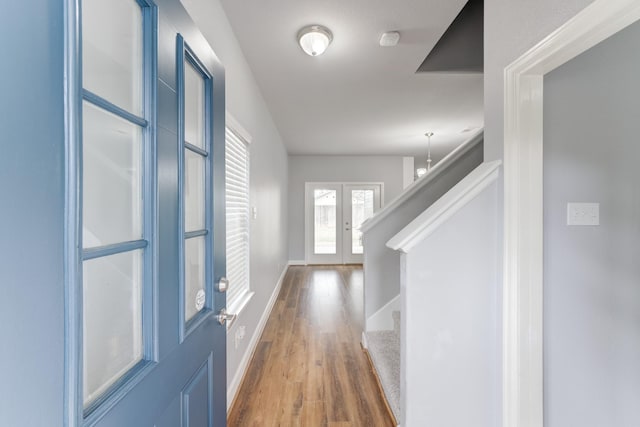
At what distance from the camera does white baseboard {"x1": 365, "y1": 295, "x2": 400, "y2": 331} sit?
8.45 ft

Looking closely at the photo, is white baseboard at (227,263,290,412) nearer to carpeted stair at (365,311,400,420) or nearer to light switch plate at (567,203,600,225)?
carpeted stair at (365,311,400,420)

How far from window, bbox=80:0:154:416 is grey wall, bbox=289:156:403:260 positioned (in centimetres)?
575

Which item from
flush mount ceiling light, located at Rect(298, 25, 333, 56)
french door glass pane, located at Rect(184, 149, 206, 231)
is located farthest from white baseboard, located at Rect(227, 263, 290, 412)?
flush mount ceiling light, located at Rect(298, 25, 333, 56)

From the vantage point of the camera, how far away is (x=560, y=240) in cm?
136

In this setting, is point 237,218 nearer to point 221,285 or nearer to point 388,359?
point 221,285

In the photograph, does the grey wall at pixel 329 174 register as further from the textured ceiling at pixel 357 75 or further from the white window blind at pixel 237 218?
the white window blind at pixel 237 218

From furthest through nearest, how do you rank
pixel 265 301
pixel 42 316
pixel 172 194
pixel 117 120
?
pixel 265 301 < pixel 172 194 < pixel 117 120 < pixel 42 316

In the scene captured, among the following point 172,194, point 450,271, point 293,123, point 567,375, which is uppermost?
point 293,123

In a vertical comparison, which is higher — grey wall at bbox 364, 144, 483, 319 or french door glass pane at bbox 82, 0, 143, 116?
french door glass pane at bbox 82, 0, 143, 116

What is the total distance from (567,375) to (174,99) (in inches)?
78.7

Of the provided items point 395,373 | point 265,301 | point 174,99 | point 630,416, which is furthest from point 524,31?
point 265,301

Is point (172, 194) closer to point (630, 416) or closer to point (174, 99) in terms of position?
point (174, 99)

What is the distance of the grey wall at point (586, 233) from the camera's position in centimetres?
134

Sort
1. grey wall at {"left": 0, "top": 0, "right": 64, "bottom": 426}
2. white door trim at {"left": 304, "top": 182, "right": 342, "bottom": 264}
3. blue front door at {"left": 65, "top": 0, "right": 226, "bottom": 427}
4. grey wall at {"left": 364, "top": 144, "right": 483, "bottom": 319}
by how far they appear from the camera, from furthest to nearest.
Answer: white door trim at {"left": 304, "top": 182, "right": 342, "bottom": 264} < grey wall at {"left": 364, "top": 144, "right": 483, "bottom": 319} < blue front door at {"left": 65, "top": 0, "right": 226, "bottom": 427} < grey wall at {"left": 0, "top": 0, "right": 64, "bottom": 426}
